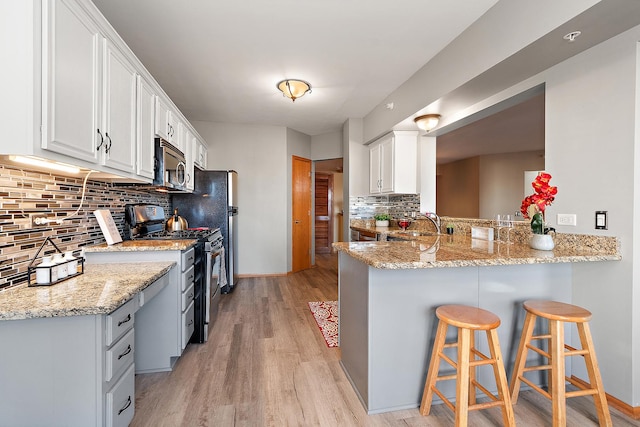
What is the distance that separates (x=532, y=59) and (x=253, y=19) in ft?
6.51

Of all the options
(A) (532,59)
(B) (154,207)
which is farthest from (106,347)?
(A) (532,59)

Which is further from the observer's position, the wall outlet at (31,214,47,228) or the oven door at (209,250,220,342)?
the oven door at (209,250,220,342)

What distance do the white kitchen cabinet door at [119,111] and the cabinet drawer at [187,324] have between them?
3.63ft

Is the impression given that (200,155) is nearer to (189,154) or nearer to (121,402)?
(189,154)

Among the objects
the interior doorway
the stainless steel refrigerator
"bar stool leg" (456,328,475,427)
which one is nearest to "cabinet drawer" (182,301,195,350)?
the stainless steel refrigerator

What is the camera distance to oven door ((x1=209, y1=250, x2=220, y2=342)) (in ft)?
8.61

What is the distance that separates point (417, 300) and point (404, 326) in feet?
0.55

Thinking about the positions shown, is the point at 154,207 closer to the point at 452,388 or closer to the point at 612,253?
the point at 452,388

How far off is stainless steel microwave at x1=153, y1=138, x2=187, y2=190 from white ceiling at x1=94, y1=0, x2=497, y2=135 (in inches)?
35.3

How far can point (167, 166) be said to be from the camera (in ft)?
8.69

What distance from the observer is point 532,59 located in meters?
2.02

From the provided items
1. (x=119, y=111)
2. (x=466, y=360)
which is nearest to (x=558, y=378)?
(x=466, y=360)

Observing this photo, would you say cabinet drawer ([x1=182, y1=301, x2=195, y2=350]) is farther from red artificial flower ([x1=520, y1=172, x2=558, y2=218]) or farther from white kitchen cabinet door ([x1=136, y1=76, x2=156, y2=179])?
red artificial flower ([x1=520, y1=172, x2=558, y2=218])

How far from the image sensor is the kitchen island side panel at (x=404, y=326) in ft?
5.63
